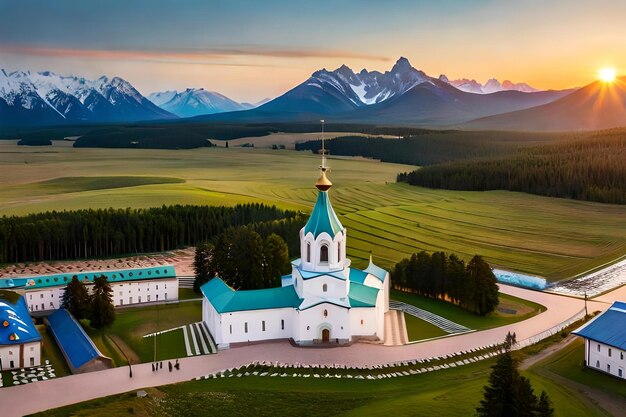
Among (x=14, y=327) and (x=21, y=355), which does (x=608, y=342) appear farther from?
(x=14, y=327)

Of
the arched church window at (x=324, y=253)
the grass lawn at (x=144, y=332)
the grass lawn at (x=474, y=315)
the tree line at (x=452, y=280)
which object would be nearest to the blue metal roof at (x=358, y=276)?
the arched church window at (x=324, y=253)

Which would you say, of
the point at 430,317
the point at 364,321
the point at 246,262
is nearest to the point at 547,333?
the point at 430,317

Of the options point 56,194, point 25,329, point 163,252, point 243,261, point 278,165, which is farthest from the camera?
point 278,165

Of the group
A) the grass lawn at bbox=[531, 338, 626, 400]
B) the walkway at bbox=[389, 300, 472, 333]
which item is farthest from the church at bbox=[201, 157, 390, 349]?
the grass lawn at bbox=[531, 338, 626, 400]

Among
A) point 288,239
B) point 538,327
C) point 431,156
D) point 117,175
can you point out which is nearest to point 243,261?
point 288,239

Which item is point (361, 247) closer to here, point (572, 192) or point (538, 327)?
point (538, 327)

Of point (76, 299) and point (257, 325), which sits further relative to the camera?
point (76, 299)
